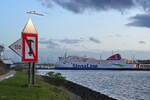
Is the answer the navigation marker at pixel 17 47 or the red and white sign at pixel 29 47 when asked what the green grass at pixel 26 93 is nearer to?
the red and white sign at pixel 29 47

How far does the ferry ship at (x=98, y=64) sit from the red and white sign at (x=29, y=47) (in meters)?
111

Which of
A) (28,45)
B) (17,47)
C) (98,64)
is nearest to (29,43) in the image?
(28,45)

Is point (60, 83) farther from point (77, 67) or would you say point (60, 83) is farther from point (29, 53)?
Result: point (77, 67)

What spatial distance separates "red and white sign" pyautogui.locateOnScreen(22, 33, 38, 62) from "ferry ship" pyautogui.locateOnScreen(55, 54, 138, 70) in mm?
110801

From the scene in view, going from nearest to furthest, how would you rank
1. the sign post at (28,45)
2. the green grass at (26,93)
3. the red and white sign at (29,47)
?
1. the green grass at (26,93)
2. the sign post at (28,45)
3. the red and white sign at (29,47)

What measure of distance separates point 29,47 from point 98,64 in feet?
375

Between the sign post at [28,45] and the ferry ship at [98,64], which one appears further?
the ferry ship at [98,64]

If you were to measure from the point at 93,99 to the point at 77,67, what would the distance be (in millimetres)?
112460

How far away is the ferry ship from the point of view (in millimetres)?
124375

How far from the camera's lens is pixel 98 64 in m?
128

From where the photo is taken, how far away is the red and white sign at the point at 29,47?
49.3ft

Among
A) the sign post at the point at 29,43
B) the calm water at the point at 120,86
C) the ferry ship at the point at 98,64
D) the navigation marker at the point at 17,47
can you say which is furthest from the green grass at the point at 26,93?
the ferry ship at the point at 98,64

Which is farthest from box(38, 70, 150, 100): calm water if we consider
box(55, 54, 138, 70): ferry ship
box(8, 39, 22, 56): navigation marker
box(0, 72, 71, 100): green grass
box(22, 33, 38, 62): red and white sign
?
box(55, 54, 138, 70): ferry ship

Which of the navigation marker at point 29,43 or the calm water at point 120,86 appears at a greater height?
the navigation marker at point 29,43
